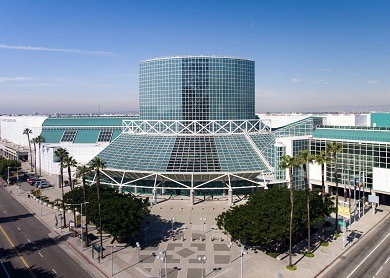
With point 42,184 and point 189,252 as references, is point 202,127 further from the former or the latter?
point 42,184

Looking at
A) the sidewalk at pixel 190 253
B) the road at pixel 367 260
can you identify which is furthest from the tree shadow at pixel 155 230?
the road at pixel 367 260

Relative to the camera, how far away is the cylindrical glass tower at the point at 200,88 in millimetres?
114875

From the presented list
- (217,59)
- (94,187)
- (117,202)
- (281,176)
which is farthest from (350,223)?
(217,59)

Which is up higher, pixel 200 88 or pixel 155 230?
pixel 200 88

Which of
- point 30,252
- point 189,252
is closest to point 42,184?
point 30,252

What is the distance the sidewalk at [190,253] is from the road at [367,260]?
181cm

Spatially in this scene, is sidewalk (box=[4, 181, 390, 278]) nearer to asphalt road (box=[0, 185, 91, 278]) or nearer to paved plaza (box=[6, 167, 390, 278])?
paved plaza (box=[6, 167, 390, 278])

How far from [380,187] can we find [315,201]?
1226 inches

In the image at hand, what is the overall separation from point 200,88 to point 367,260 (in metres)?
74.6

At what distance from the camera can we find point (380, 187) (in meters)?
85.1

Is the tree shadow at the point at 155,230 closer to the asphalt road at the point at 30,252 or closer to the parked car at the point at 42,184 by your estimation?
the asphalt road at the point at 30,252

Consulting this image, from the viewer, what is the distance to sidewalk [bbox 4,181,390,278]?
173ft

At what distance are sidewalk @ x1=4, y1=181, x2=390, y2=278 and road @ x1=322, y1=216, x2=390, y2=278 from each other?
1.81 meters

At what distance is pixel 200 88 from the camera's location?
377 feet
